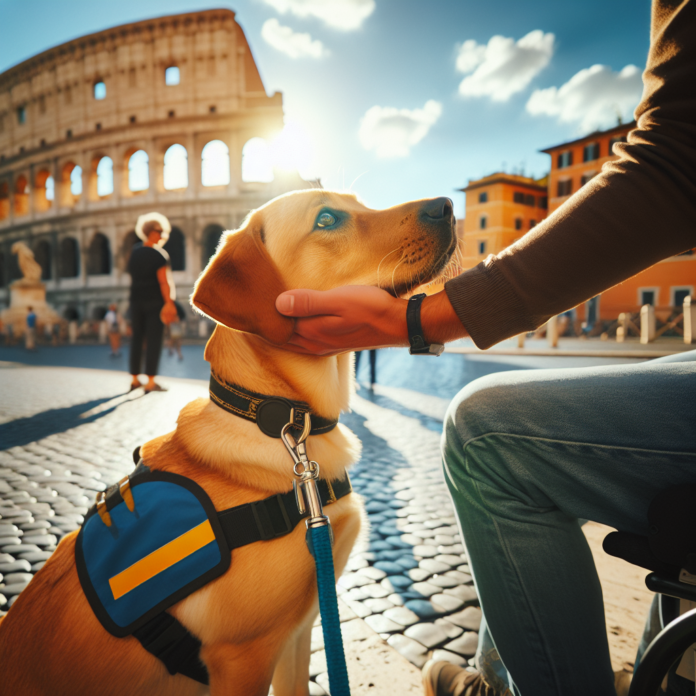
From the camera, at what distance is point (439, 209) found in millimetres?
1614

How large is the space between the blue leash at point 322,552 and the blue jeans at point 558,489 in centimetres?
37

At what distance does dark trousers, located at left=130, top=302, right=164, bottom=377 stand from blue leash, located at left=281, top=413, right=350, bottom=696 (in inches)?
252

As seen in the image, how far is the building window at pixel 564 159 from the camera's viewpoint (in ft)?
124

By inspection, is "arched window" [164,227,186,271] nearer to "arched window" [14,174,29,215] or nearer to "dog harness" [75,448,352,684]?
"arched window" [14,174,29,215]

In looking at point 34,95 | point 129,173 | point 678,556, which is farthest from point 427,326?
point 34,95

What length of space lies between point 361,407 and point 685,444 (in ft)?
18.5

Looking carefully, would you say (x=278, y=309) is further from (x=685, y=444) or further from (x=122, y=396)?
(x=122, y=396)

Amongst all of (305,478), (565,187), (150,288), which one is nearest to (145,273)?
(150,288)

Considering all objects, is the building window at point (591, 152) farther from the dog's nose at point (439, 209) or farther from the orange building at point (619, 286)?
the dog's nose at point (439, 209)

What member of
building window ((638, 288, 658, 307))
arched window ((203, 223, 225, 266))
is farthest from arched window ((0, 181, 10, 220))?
building window ((638, 288, 658, 307))

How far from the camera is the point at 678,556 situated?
0.94 meters

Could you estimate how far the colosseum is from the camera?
105 feet

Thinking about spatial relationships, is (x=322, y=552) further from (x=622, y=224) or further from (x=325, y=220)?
(x=325, y=220)

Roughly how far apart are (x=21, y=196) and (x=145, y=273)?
4293 centimetres
